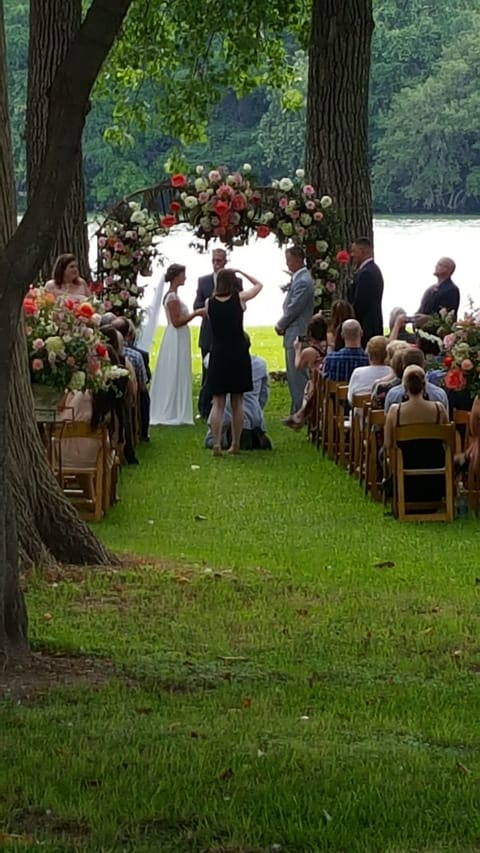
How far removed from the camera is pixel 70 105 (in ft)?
22.5

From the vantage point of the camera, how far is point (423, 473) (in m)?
13.2

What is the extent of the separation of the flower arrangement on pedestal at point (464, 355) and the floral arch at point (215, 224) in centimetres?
672

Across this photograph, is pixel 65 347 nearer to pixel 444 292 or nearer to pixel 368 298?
pixel 368 298

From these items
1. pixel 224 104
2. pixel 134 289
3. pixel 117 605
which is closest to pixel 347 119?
pixel 134 289

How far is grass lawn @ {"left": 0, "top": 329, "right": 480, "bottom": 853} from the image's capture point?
16.6 ft

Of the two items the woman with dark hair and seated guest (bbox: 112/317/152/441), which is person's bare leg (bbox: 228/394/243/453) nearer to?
seated guest (bbox: 112/317/152/441)


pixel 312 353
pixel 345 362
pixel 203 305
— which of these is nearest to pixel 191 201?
pixel 203 305

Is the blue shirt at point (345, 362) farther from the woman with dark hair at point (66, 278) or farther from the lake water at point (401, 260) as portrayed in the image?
the lake water at point (401, 260)

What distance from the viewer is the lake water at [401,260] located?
3189cm

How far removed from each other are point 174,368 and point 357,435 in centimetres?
477

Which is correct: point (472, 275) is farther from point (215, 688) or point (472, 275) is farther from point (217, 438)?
point (215, 688)

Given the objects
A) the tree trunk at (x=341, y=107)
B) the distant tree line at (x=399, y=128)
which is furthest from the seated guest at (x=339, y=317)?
the distant tree line at (x=399, y=128)

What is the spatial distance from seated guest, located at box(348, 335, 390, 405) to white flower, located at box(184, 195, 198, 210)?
542cm

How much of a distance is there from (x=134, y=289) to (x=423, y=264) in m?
17.4
